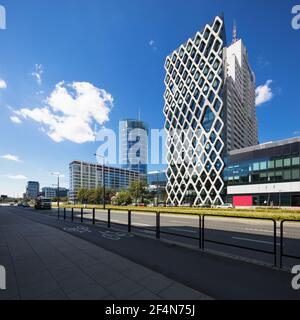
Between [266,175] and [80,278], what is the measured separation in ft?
179

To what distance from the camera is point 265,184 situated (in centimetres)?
5141

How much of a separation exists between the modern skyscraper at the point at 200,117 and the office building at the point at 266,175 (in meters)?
6.39

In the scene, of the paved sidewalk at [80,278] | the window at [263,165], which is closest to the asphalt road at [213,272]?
the paved sidewalk at [80,278]

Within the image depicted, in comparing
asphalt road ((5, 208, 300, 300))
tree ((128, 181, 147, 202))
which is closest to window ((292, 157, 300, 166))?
tree ((128, 181, 147, 202))

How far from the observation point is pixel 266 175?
170 ft

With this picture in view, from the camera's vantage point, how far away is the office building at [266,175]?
47.2 m

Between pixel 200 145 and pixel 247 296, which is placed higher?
pixel 200 145

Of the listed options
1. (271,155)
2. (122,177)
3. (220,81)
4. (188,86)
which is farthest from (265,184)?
(122,177)

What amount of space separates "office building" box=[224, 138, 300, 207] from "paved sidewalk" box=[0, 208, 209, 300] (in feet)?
165

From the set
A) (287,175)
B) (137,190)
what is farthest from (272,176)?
(137,190)

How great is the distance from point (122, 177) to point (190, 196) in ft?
270

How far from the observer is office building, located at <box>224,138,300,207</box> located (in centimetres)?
4725

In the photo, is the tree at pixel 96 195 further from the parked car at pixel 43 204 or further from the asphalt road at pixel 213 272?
the asphalt road at pixel 213 272

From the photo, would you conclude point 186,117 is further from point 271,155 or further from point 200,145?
point 271,155
